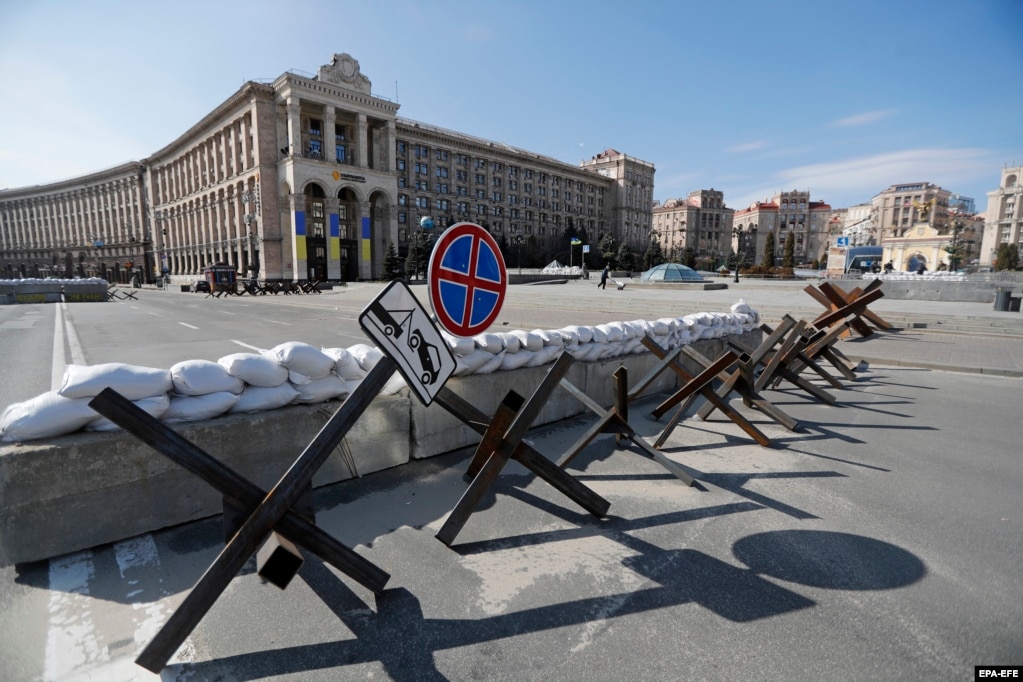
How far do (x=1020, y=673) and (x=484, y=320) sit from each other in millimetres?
3065

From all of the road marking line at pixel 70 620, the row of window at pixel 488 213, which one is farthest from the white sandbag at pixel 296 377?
the row of window at pixel 488 213

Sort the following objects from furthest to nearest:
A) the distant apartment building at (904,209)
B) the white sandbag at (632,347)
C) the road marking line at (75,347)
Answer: the distant apartment building at (904,209) < the road marking line at (75,347) < the white sandbag at (632,347)

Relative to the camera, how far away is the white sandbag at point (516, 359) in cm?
438

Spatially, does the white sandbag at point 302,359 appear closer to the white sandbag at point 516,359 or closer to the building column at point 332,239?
the white sandbag at point 516,359

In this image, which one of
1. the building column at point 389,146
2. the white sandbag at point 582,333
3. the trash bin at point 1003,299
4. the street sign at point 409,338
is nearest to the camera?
the street sign at point 409,338

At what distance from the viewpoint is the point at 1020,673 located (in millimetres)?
1866

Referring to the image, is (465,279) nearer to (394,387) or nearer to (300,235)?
(394,387)

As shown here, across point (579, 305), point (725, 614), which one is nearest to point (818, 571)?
point (725, 614)

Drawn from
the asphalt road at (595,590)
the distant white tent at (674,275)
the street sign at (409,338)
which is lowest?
the asphalt road at (595,590)

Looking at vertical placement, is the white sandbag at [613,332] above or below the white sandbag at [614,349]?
above

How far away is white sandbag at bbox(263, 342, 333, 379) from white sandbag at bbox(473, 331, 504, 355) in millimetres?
1351

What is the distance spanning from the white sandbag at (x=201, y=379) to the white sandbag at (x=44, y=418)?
0.42 metres

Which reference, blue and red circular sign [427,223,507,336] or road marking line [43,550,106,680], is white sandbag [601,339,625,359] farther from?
road marking line [43,550,106,680]

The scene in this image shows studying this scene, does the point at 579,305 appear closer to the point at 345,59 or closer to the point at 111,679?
the point at 111,679
